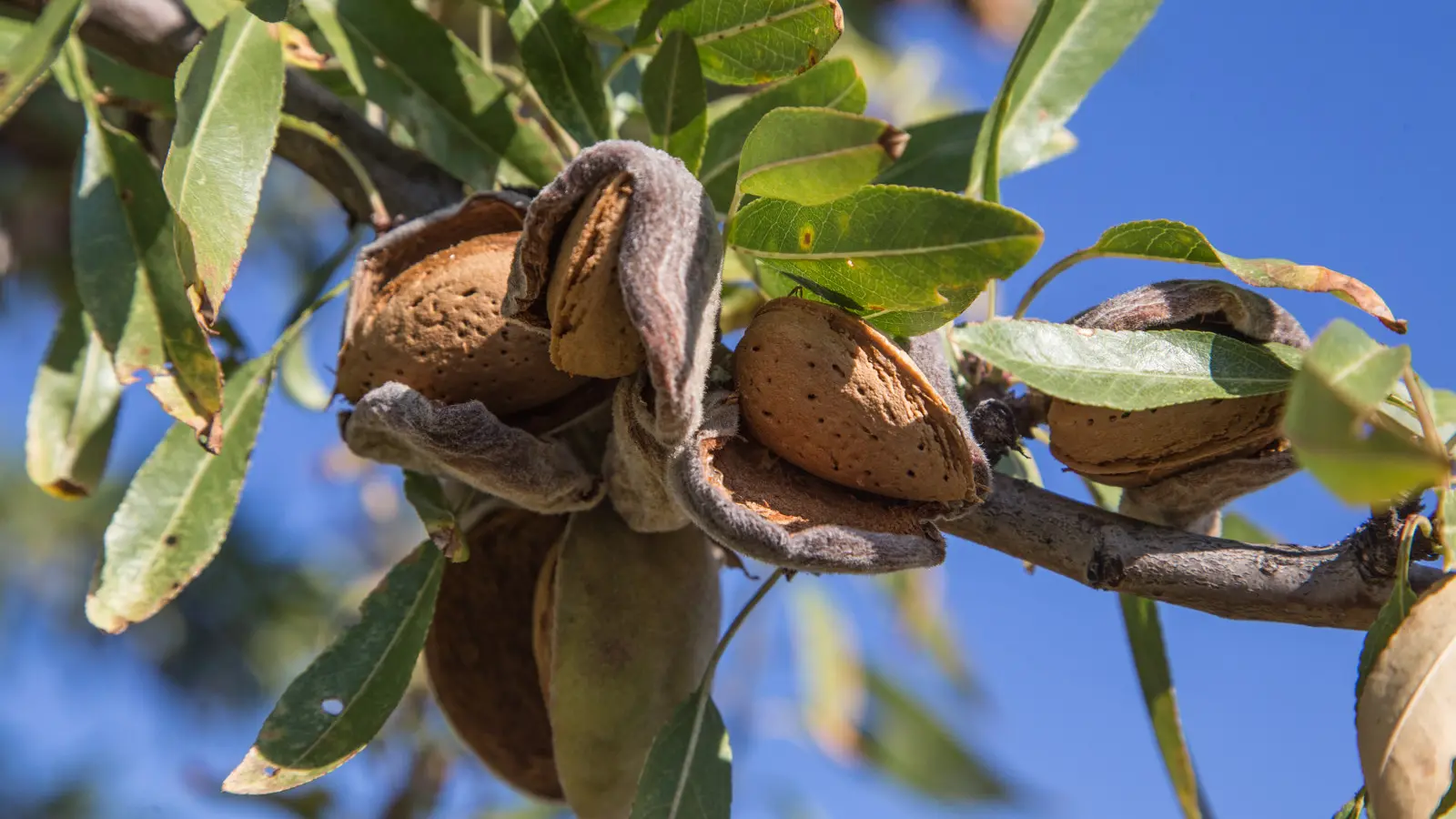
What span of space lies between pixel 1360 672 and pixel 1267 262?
0.32 meters

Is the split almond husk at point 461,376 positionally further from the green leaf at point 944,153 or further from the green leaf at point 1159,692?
the green leaf at point 1159,692

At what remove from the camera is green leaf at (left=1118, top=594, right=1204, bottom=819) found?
1.37m

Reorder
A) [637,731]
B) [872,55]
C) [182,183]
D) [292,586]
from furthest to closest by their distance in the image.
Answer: [292,586] < [872,55] < [637,731] < [182,183]

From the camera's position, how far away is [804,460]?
91 cm

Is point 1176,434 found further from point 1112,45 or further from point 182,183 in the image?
point 182,183

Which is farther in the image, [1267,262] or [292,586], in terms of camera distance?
[292,586]

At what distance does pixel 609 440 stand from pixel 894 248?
33 cm

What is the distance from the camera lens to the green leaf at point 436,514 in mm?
1073

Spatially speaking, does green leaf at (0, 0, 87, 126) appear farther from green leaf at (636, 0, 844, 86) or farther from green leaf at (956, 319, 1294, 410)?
green leaf at (956, 319, 1294, 410)

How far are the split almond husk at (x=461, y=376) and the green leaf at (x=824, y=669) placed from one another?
1504mm

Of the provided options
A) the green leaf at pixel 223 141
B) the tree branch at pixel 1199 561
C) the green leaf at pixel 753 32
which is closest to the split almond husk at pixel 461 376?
the green leaf at pixel 223 141

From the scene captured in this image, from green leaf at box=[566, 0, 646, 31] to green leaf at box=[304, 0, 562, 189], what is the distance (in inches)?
5.6

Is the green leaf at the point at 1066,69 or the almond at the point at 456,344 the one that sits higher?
the green leaf at the point at 1066,69

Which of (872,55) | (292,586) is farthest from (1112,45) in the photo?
(292,586)
